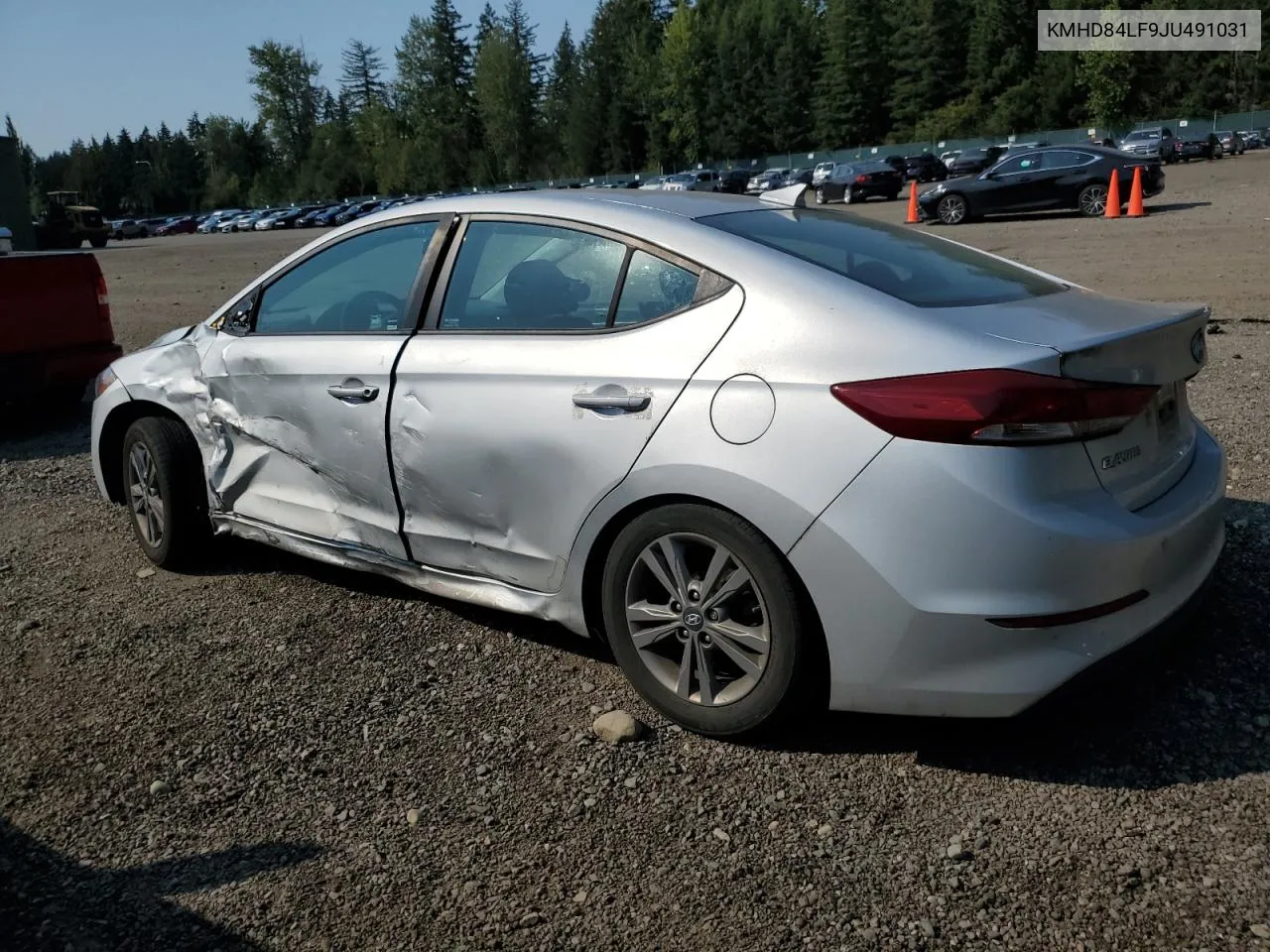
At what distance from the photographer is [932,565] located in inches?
107

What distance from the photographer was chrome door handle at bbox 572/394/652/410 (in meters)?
3.15

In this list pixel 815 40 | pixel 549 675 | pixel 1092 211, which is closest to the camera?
pixel 549 675

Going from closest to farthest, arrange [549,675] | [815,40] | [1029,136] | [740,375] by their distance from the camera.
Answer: [740,375] < [549,675] < [1029,136] < [815,40]

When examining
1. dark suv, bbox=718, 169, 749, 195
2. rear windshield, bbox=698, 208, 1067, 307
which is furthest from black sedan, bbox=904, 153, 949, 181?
rear windshield, bbox=698, 208, 1067, 307

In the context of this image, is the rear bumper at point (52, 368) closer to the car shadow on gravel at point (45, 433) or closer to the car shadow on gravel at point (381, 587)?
the car shadow on gravel at point (45, 433)

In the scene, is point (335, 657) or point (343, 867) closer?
point (343, 867)

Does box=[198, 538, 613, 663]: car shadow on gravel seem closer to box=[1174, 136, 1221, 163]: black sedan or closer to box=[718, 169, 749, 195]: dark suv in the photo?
box=[718, 169, 749, 195]: dark suv

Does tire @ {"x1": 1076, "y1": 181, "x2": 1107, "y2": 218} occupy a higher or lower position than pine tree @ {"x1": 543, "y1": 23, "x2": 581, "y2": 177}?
lower

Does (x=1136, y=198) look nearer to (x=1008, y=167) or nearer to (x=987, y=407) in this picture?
(x=1008, y=167)

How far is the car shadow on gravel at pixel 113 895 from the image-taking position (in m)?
2.55

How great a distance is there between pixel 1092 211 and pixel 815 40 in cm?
8869

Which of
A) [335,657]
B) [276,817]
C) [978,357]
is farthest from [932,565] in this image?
[335,657]

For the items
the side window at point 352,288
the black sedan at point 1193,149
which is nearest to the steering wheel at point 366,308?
the side window at point 352,288

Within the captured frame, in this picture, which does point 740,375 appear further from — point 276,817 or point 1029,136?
point 1029,136
